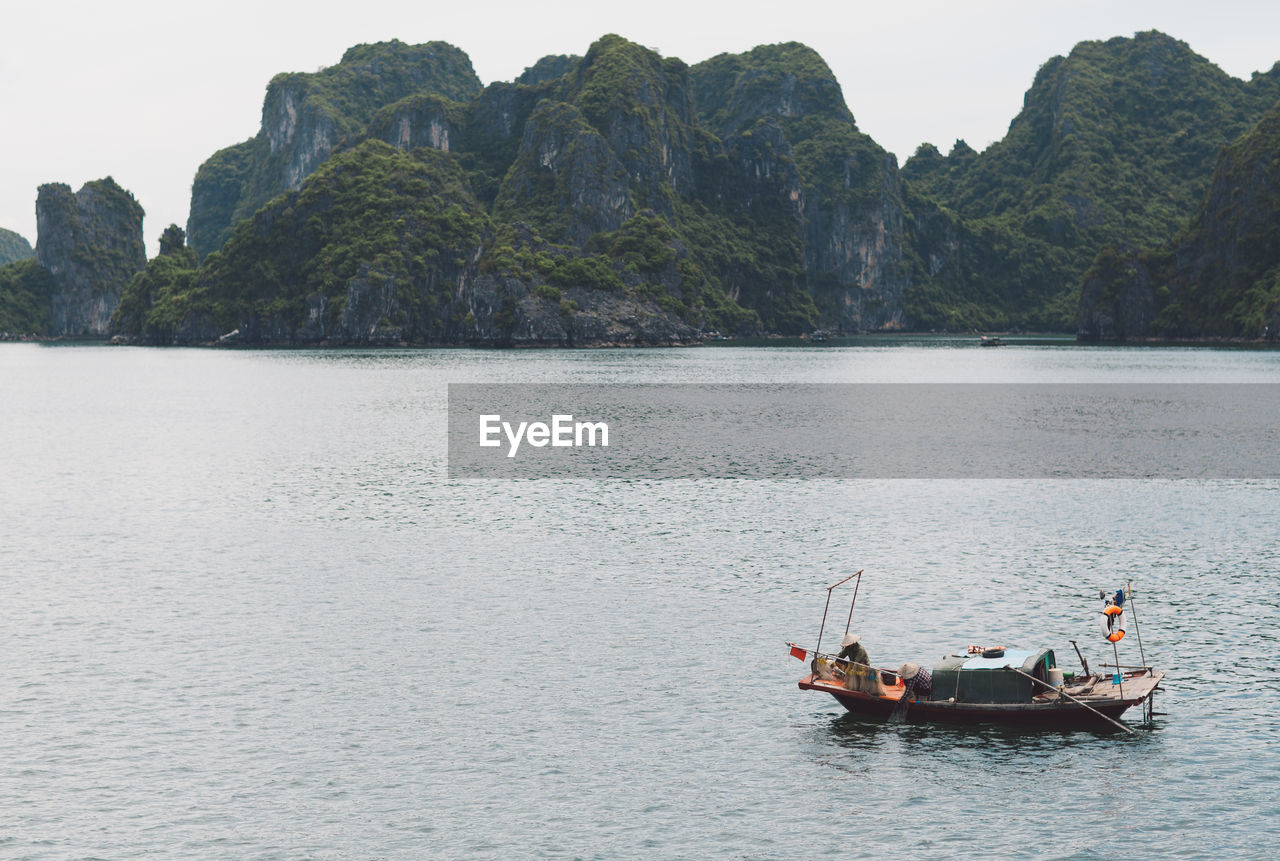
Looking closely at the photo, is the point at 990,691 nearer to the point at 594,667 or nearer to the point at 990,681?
the point at 990,681

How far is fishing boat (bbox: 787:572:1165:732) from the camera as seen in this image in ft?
107

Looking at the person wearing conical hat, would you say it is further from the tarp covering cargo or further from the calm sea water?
the tarp covering cargo

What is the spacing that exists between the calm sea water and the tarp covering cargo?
1.10 m

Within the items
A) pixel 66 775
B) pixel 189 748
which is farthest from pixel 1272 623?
pixel 66 775

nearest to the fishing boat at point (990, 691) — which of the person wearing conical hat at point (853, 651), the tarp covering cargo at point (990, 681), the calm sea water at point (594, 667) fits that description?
the tarp covering cargo at point (990, 681)

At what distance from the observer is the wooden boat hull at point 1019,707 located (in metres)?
32.5

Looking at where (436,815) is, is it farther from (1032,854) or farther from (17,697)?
(17,697)

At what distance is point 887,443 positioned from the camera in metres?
103

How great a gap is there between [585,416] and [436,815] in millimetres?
98483

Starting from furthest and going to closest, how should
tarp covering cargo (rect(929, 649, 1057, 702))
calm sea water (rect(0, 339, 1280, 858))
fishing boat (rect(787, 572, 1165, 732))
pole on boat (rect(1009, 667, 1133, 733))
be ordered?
tarp covering cargo (rect(929, 649, 1057, 702)) → fishing boat (rect(787, 572, 1165, 732)) → pole on boat (rect(1009, 667, 1133, 733)) → calm sea water (rect(0, 339, 1280, 858))


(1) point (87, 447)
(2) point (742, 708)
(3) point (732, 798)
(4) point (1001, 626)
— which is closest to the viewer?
(3) point (732, 798)

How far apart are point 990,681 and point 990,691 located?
0.95ft

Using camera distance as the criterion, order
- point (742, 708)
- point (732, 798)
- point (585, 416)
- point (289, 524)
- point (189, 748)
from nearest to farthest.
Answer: point (732, 798) → point (189, 748) → point (742, 708) → point (289, 524) → point (585, 416)

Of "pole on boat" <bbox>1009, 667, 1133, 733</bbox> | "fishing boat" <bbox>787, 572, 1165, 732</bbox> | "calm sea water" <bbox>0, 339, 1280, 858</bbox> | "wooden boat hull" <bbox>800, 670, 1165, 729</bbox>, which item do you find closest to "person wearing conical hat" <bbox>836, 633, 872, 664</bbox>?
"fishing boat" <bbox>787, 572, 1165, 732</bbox>
